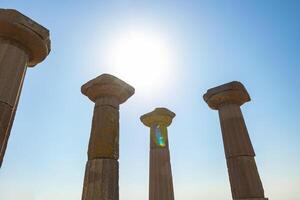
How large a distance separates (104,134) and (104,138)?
16 centimetres

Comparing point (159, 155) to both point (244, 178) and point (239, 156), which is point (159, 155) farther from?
point (244, 178)

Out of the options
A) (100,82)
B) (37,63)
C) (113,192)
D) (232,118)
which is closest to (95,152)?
(113,192)

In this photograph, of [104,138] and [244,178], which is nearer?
[104,138]

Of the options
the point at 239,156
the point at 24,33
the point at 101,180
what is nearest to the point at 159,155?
the point at 239,156

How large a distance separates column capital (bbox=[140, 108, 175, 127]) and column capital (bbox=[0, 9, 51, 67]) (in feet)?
27.9

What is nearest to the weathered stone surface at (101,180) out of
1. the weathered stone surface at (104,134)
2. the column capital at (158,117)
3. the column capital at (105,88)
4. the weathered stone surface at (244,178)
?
the weathered stone surface at (104,134)

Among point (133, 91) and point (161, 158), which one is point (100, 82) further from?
point (161, 158)

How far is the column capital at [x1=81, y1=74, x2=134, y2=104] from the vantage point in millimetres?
9453

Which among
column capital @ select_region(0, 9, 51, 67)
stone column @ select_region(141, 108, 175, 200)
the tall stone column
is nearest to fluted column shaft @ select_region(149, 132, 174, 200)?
stone column @ select_region(141, 108, 175, 200)

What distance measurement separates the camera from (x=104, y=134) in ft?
28.4

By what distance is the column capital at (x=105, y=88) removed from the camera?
9453 mm

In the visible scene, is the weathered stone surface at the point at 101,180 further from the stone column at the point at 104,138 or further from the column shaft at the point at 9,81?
the column shaft at the point at 9,81

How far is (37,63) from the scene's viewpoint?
7910 mm

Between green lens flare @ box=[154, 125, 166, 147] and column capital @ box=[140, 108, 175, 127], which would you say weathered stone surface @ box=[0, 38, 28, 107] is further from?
green lens flare @ box=[154, 125, 166, 147]
